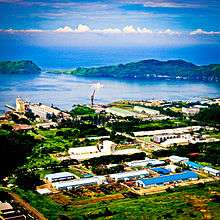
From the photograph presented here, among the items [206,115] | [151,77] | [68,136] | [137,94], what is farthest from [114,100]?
[151,77]

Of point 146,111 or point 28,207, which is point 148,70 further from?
point 28,207

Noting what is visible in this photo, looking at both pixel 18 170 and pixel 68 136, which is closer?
pixel 18 170

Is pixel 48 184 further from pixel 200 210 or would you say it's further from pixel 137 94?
pixel 137 94

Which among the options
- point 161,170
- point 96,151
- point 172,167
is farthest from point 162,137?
point 161,170

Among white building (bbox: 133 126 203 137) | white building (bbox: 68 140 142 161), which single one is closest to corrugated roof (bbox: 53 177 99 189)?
white building (bbox: 68 140 142 161)

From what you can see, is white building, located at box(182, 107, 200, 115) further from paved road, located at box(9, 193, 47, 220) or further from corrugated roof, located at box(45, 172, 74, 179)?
paved road, located at box(9, 193, 47, 220)
